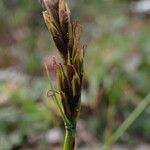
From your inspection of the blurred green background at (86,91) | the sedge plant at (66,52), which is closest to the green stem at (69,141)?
the sedge plant at (66,52)

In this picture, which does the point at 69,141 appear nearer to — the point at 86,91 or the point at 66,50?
the point at 66,50

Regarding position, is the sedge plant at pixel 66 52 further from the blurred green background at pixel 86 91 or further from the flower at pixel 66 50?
the blurred green background at pixel 86 91

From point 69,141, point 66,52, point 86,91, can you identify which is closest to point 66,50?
point 66,52

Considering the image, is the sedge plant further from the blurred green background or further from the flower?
the blurred green background

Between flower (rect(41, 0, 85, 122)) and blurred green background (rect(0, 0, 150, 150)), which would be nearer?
flower (rect(41, 0, 85, 122))

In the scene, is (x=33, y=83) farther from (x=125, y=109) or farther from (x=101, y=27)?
(x=101, y=27)

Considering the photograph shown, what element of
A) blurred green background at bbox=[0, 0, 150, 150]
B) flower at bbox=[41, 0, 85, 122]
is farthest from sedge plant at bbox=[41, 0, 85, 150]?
blurred green background at bbox=[0, 0, 150, 150]

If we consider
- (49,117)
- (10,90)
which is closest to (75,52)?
(49,117)
